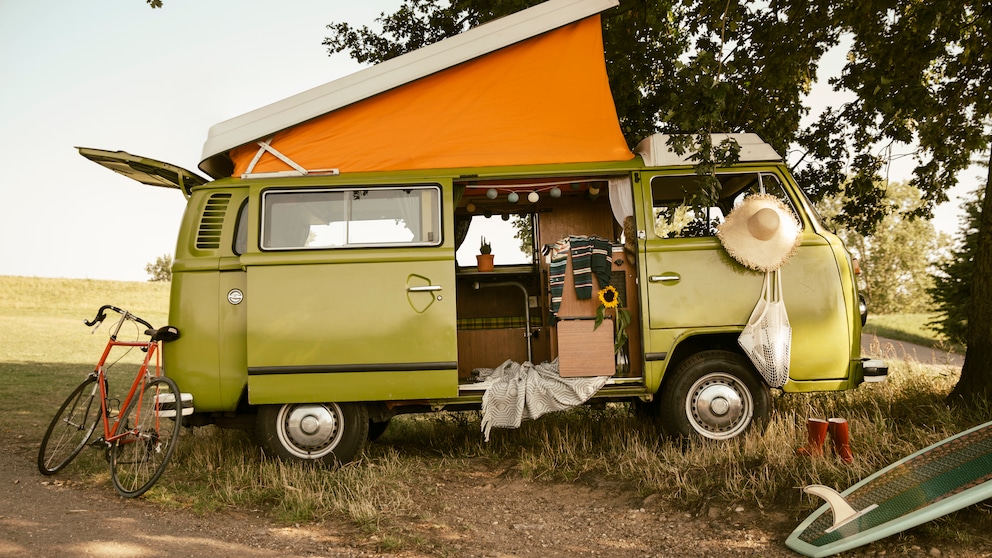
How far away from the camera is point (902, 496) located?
477 centimetres

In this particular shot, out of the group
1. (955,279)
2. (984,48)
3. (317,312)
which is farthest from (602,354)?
(955,279)

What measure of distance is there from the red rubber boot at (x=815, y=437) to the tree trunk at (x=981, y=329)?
2.04 meters

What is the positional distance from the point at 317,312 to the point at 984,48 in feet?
22.6

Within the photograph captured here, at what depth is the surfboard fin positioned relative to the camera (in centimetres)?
449

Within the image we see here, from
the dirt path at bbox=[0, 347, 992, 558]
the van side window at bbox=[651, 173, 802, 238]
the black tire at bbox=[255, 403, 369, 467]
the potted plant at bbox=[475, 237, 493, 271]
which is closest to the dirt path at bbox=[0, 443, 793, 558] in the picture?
the dirt path at bbox=[0, 347, 992, 558]

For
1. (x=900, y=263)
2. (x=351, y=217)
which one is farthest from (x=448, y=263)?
(x=900, y=263)

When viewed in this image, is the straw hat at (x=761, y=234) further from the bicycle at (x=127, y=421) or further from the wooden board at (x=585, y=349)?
the bicycle at (x=127, y=421)

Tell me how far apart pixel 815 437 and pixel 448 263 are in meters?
2.99

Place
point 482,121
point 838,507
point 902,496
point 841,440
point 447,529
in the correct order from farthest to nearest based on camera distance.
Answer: point 482,121, point 841,440, point 447,529, point 902,496, point 838,507

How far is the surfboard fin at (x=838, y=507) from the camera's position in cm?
449

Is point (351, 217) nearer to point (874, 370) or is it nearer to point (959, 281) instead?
point (874, 370)

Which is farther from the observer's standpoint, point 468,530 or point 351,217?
point 351,217

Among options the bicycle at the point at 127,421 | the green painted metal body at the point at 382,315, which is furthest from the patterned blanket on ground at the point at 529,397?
the bicycle at the point at 127,421

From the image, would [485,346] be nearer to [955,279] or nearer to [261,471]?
[261,471]
